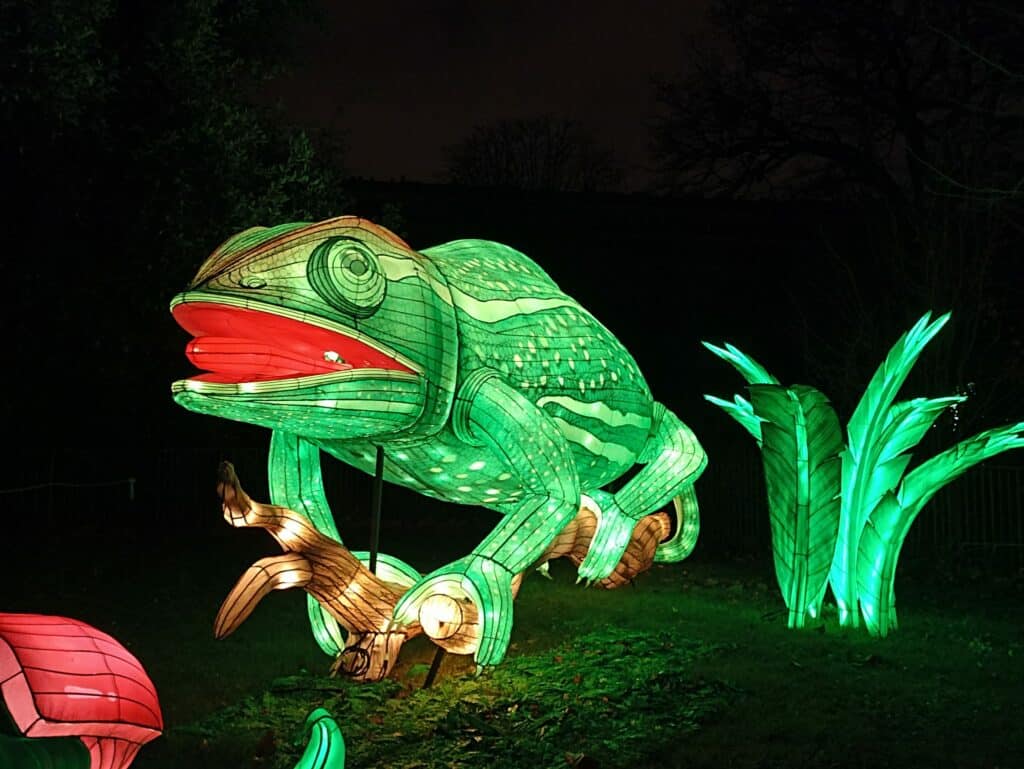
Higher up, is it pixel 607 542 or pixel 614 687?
pixel 607 542

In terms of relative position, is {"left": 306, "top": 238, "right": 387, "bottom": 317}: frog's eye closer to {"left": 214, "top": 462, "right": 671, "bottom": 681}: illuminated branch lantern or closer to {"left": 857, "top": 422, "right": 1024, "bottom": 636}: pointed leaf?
{"left": 214, "top": 462, "right": 671, "bottom": 681}: illuminated branch lantern

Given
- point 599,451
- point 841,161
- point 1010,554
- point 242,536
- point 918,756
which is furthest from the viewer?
point 841,161

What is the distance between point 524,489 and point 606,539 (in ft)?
4.74

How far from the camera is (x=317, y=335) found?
5.29m

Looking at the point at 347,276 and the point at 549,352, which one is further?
the point at 549,352

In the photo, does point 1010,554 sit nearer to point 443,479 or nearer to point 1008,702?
point 1008,702

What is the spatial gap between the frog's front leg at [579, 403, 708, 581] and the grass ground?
0.60 m

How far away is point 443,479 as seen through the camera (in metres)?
6.22

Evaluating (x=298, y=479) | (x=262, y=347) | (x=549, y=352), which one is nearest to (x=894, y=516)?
(x=549, y=352)

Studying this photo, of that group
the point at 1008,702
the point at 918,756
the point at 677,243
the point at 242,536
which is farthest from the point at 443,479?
the point at 677,243

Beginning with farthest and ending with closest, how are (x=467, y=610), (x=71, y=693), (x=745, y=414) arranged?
1. (x=745, y=414)
2. (x=467, y=610)
3. (x=71, y=693)

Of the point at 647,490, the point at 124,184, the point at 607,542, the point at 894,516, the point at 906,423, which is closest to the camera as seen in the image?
the point at 607,542

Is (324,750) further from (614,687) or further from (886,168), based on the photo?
(886,168)

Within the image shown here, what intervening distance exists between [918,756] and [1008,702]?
1349mm
